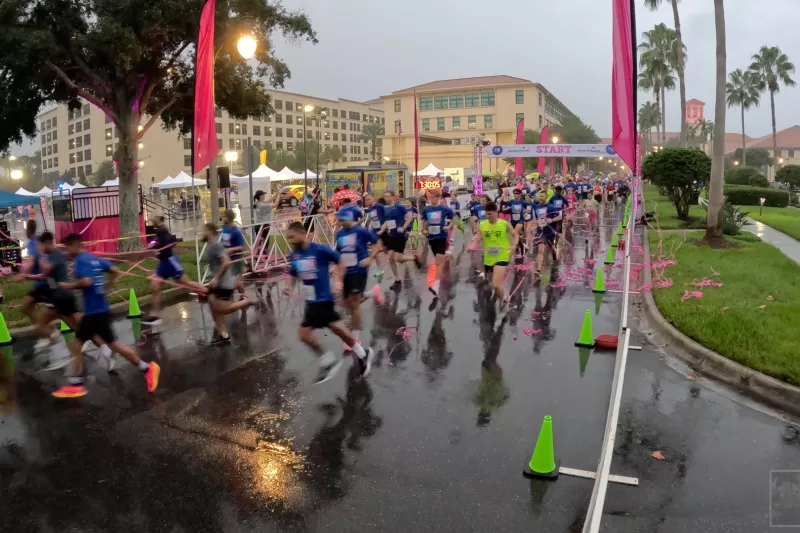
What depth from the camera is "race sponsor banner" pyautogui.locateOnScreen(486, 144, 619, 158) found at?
33.3m

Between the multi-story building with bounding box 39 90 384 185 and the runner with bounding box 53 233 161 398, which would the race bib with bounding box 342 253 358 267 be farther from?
the multi-story building with bounding box 39 90 384 185

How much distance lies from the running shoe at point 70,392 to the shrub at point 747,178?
48209 millimetres

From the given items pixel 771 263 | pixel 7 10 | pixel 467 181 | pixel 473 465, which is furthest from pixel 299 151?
pixel 473 465

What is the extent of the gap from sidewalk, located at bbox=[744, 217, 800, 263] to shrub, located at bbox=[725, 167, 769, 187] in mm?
25033

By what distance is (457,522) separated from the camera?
13.5 ft

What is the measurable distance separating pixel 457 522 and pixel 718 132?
1490 cm

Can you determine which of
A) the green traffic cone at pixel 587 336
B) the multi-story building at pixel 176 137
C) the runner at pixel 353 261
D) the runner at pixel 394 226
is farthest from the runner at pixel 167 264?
the multi-story building at pixel 176 137

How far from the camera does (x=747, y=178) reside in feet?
153

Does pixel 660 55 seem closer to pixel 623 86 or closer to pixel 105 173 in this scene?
pixel 623 86

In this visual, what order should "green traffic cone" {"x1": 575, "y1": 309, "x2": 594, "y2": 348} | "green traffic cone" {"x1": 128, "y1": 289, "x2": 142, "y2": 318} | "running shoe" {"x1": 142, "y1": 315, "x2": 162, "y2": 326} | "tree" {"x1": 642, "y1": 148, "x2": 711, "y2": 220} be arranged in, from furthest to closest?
1. "tree" {"x1": 642, "y1": 148, "x2": 711, "y2": 220}
2. "green traffic cone" {"x1": 128, "y1": 289, "x2": 142, "y2": 318}
3. "running shoe" {"x1": 142, "y1": 315, "x2": 162, "y2": 326}
4. "green traffic cone" {"x1": 575, "y1": 309, "x2": 594, "y2": 348}

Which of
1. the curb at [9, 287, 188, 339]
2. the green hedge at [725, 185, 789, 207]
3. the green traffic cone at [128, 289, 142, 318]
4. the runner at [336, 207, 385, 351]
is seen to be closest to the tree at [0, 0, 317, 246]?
the curb at [9, 287, 188, 339]

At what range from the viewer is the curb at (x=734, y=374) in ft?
20.2

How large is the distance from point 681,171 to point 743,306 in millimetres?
15458

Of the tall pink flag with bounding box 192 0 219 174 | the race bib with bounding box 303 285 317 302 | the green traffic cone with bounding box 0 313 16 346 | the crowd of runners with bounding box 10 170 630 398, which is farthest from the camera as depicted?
the tall pink flag with bounding box 192 0 219 174
